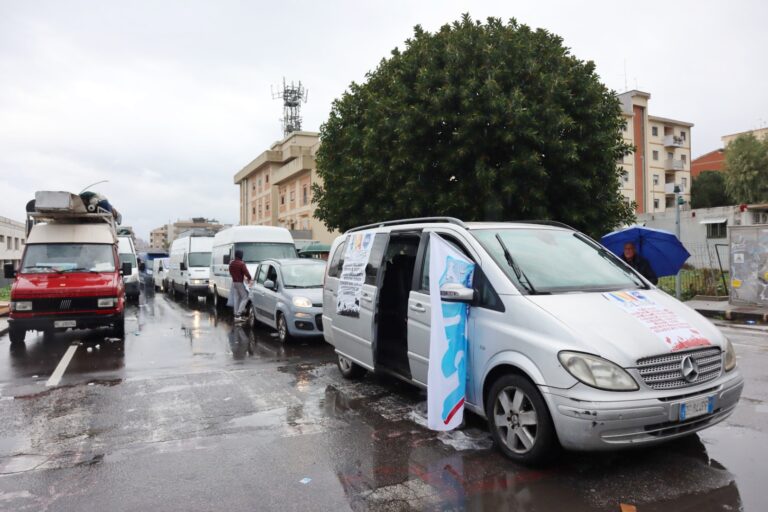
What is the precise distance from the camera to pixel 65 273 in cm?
1052

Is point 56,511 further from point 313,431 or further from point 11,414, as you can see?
point 11,414

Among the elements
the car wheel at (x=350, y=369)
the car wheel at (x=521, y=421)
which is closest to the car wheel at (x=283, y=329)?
the car wheel at (x=350, y=369)

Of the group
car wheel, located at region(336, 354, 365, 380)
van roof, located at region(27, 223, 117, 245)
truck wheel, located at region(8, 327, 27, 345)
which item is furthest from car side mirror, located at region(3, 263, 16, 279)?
car wheel, located at region(336, 354, 365, 380)

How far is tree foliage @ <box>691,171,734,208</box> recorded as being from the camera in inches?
2189

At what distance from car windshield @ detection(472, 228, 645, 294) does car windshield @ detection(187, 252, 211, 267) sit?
697 inches

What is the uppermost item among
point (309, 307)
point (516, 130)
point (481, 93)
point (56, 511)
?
point (481, 93)

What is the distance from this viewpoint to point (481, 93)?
1416cm

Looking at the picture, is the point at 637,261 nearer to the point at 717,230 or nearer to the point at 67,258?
the point at 67,258

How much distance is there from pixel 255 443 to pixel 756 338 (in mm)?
10085

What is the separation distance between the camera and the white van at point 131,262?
19.7 metres

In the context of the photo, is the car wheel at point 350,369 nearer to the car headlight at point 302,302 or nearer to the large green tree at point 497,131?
the car headlight at point 302,302

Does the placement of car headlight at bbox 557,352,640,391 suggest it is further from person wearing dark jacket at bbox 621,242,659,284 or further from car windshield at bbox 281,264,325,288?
car windshield at bbox 281,264,325,288

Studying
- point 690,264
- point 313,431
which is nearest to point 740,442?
point 313,431

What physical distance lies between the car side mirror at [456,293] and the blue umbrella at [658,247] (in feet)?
17.2
